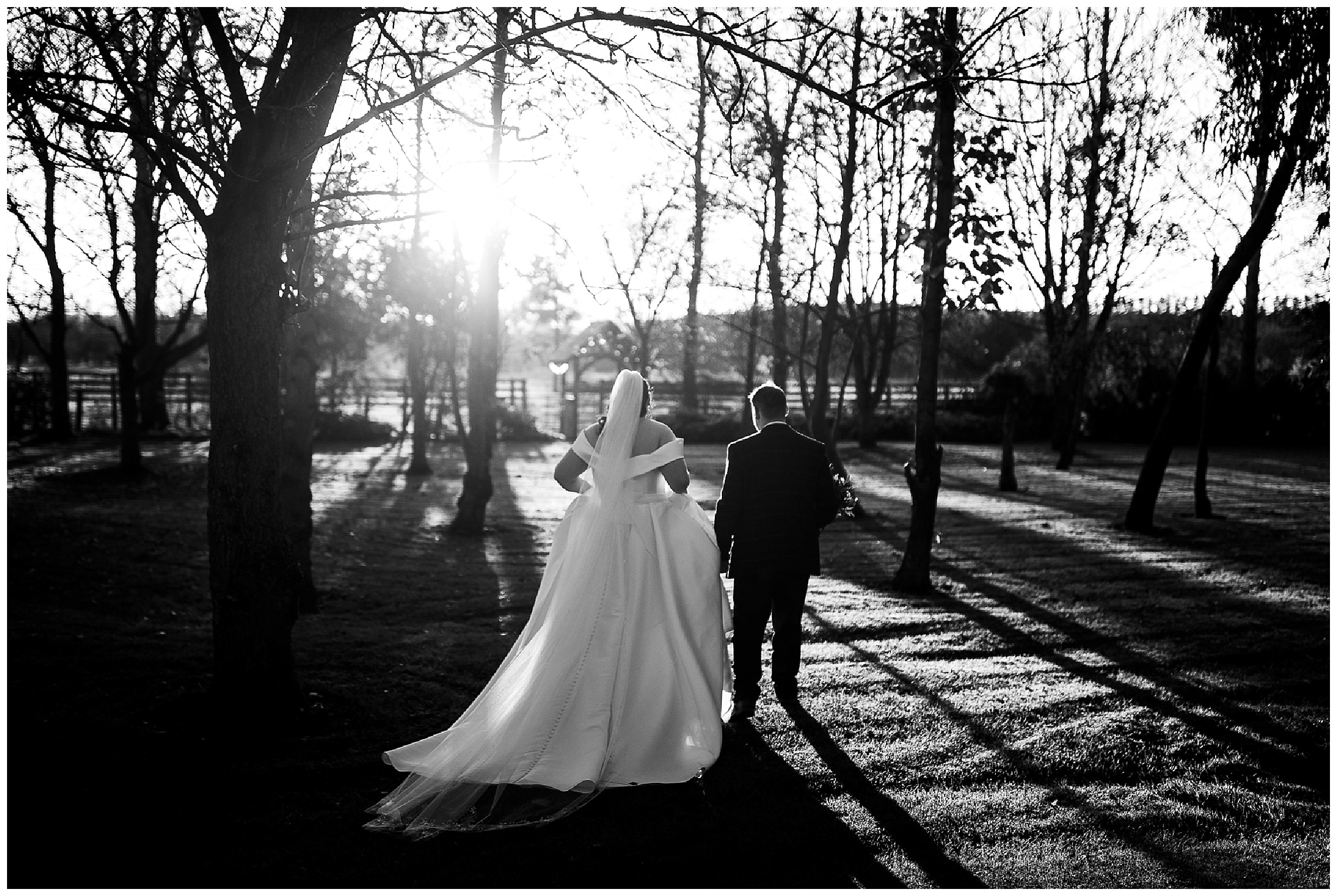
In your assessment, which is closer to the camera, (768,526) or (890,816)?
(890,816)

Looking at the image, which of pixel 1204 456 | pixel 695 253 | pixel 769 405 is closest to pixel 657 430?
pixel 769 405

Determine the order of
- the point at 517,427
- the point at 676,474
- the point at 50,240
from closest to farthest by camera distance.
Answer: the point at 676,474
the point at 50,240
the point at 517,427

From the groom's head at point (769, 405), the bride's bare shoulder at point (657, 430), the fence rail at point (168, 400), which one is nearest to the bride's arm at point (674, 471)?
the bride's bare shoulder at point (657, 430)

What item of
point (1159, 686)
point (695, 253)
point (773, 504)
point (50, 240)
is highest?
point (695, 253)

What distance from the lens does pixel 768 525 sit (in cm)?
595

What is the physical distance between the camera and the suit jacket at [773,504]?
593 centimetres

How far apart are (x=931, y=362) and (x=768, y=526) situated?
456cm

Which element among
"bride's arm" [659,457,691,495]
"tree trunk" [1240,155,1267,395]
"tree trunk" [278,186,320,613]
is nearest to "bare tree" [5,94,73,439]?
"tree trunk" [278,186,320,613]

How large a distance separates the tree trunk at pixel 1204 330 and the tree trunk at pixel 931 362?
15.1ft

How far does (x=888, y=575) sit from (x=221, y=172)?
8.22 meters

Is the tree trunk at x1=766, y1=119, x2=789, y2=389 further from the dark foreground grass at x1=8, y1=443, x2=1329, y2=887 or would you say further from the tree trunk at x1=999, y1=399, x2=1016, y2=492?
the dark foreground grass at x1=8, y1=443, x2=1329, y2=887

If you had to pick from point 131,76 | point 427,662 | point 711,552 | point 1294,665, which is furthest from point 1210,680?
point 131,76

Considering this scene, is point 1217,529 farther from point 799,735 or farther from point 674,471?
point 674,471

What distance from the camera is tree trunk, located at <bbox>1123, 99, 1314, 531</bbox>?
38.5ft
